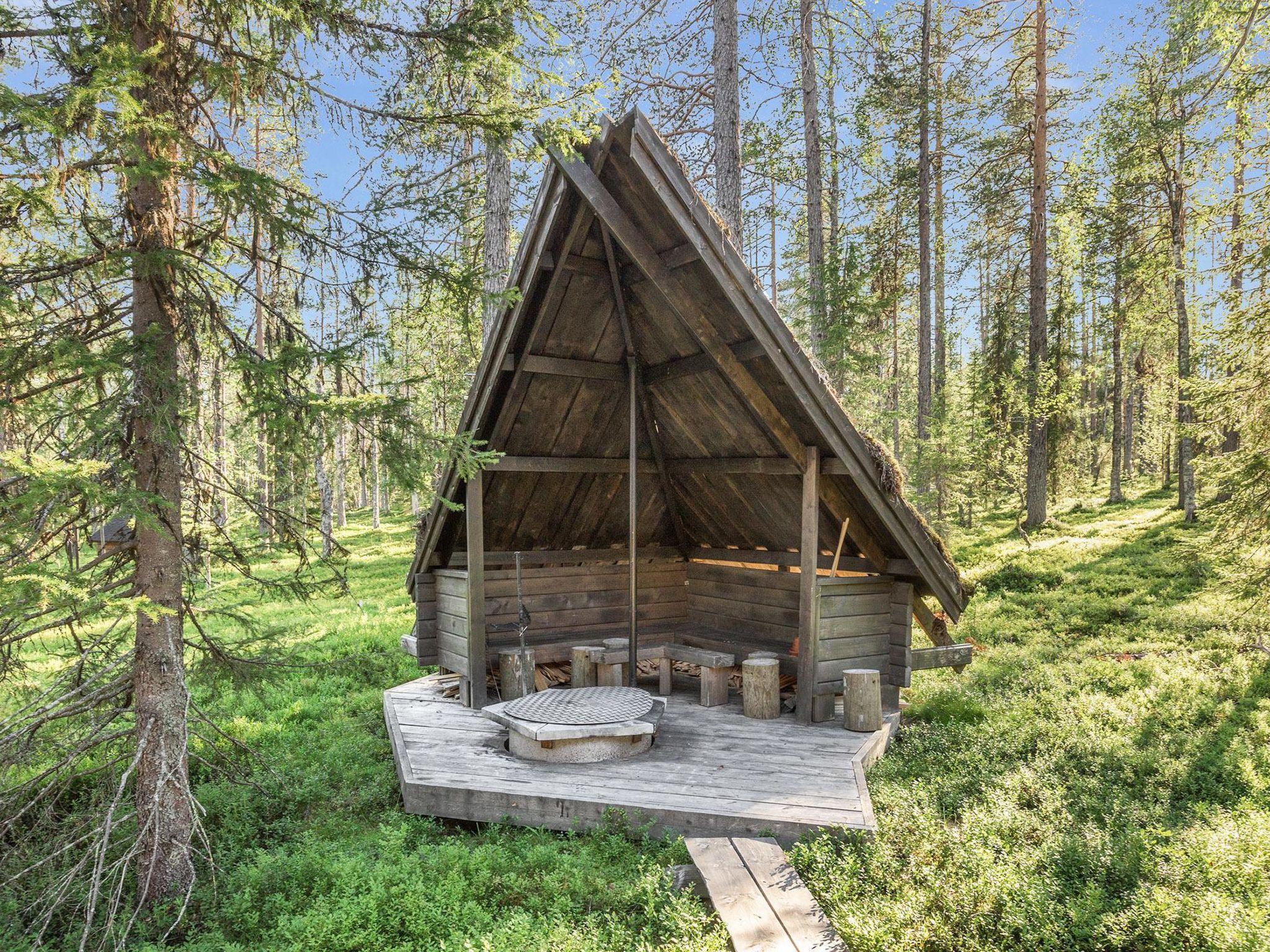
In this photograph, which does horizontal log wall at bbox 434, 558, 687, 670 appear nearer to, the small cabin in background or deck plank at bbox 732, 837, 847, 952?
the small cabin in background

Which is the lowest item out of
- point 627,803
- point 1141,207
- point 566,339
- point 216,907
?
point 216,907

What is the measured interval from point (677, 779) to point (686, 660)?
2.40 metres

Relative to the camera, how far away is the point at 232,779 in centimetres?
546

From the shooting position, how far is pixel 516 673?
293 inches

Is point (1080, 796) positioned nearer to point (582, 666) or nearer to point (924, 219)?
point (582, 666)

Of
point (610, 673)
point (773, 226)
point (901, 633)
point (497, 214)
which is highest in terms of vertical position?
point (773, 226)

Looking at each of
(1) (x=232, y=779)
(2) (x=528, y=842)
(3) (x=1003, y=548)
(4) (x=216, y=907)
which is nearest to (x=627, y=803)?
(2) (x=528, y=842)

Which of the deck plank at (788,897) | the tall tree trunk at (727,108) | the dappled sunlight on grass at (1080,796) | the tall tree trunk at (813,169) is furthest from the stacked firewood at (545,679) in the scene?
the tall tree trunk at (813,169)

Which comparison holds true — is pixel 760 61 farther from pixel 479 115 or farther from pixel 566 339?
pixel 479 115

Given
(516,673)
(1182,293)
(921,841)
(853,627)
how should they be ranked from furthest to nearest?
(1182,293), (516,673), (853,627), (921,841)

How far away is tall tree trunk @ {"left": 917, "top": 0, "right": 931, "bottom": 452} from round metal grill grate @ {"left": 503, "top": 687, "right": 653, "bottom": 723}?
11578mm

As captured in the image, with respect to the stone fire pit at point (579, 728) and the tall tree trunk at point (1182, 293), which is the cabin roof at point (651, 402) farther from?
the tall tree trunk at point (1182, 293)

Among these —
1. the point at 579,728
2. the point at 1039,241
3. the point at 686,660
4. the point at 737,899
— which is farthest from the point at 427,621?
the point at 1039,241

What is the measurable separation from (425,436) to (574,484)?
395cm
